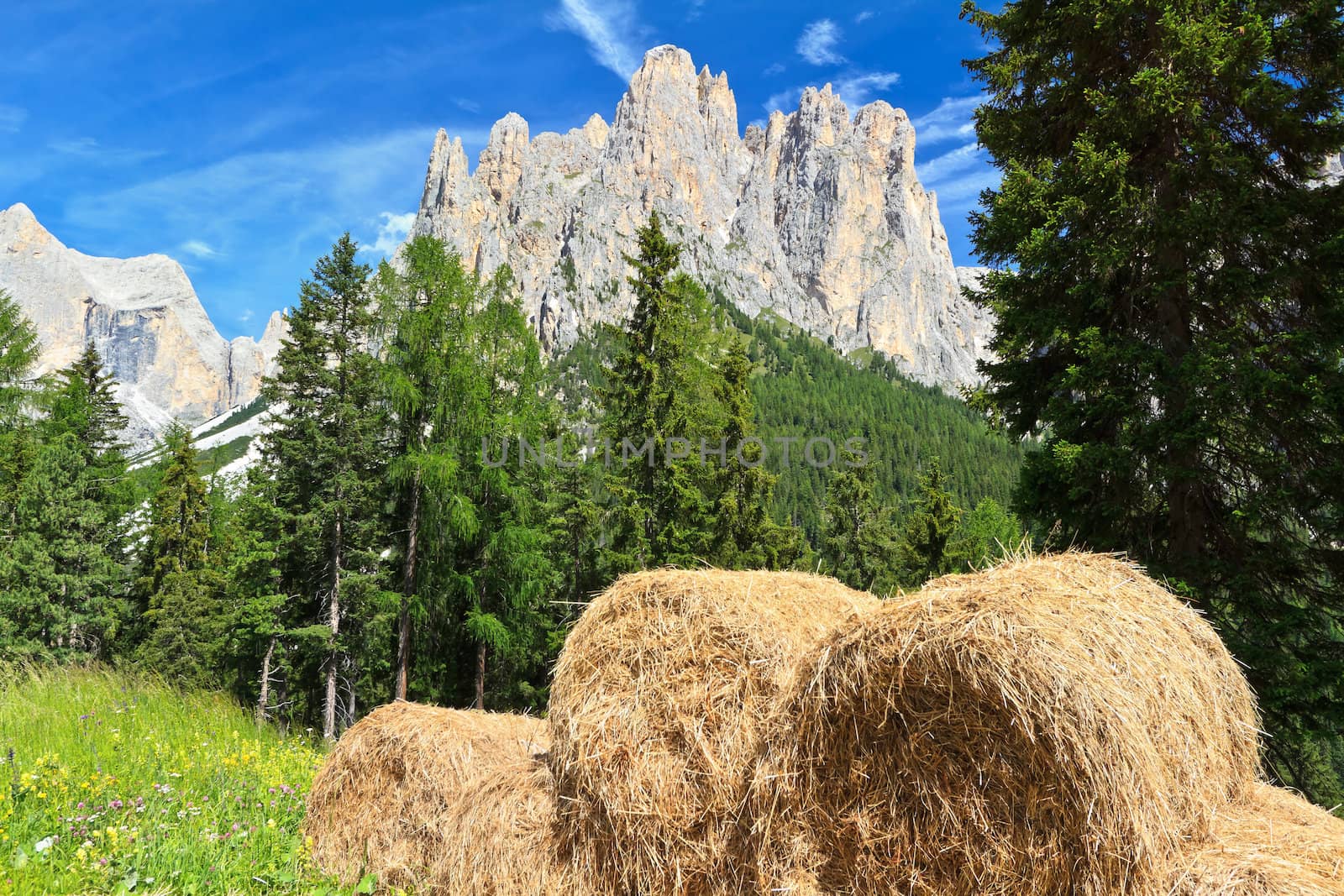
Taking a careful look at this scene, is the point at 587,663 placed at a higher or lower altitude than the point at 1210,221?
lower

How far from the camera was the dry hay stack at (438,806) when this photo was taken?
388cm

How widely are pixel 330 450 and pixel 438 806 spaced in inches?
599

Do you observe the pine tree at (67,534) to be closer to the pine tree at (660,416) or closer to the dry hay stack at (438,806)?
the pine tree at (660,416)

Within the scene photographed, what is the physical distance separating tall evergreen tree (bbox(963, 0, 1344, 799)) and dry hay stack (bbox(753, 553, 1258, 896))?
3923 mm

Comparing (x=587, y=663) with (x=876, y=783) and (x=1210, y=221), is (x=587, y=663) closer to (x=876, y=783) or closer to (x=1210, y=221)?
(x=876, y=783)

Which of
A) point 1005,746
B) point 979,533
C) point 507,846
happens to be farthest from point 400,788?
point 979,533

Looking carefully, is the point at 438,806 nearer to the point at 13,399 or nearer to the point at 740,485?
the point at 740,485

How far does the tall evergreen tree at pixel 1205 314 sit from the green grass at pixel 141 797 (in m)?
7.81

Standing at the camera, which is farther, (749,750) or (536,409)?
(536,409)

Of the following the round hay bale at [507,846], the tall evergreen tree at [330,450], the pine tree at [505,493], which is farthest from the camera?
the tall evergreen tree at [330,450]

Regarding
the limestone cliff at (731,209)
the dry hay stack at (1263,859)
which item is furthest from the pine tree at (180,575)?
the limestone cliff at (731,209)

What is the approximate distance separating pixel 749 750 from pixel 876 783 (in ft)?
2.30

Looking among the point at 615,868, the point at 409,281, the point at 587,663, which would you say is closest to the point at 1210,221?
the point at 587,663

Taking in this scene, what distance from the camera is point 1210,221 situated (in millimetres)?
6492
